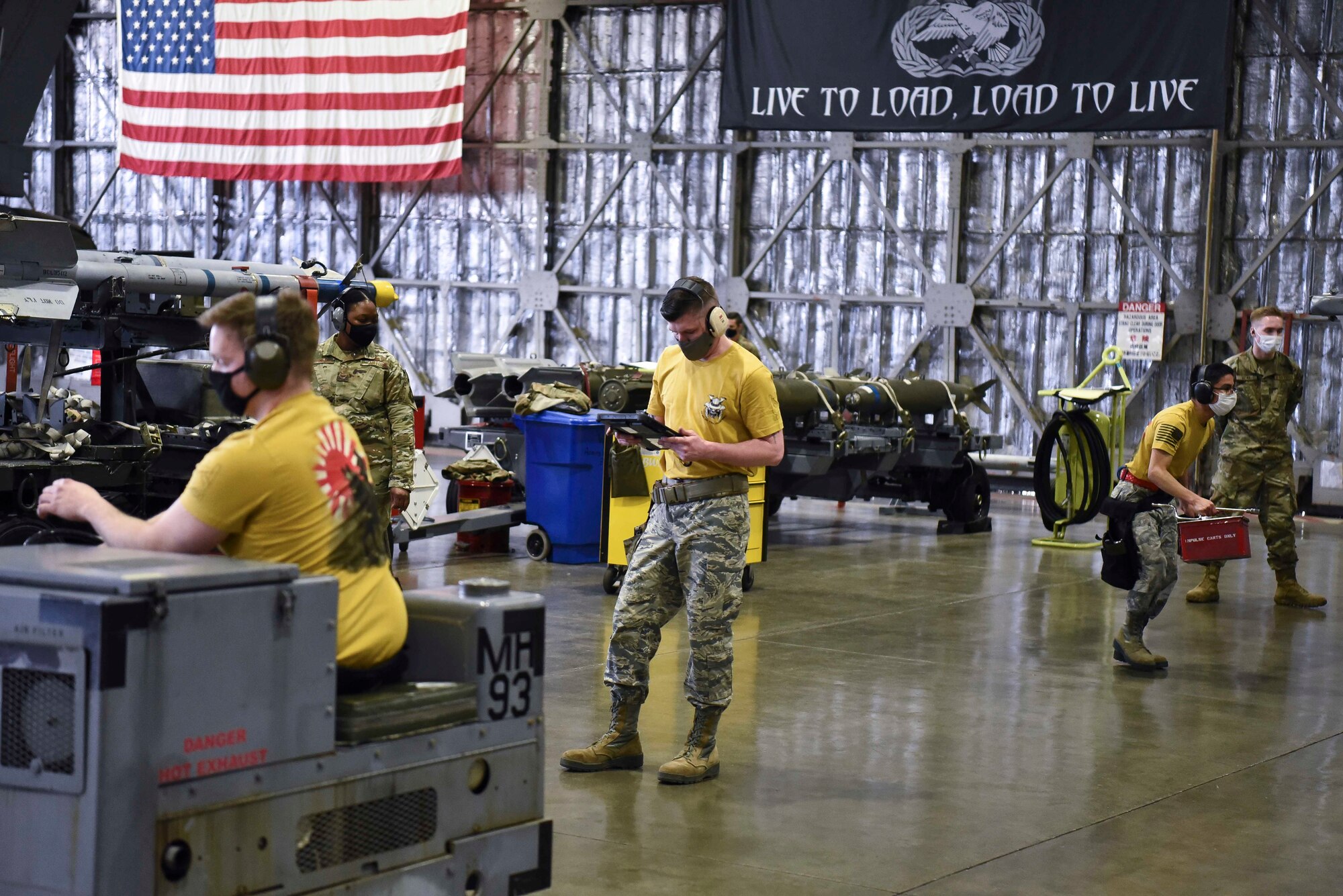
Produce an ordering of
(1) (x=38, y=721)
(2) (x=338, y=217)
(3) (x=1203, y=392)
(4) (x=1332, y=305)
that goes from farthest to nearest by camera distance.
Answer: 1. (2) (x=338, y=217)
2. (4) (x=1332, y=305)
3. (3) (x=1203, y=392)
4. (1) (x=38, y=721)

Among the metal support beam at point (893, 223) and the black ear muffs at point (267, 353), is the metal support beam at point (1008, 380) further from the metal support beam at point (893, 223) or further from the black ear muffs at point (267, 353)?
the black ear muffs at point (267, 353)

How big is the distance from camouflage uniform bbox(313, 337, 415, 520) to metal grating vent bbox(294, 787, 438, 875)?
186 inches

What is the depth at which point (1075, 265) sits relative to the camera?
60.9ft

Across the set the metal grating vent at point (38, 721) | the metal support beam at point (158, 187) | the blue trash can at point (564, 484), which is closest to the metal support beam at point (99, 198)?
the metal support beam at point (158, 187)

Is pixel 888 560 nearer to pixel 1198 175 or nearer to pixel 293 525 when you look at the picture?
pixel 1198 175

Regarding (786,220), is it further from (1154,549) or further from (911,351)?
(1154,549)

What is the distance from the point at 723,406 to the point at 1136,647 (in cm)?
369

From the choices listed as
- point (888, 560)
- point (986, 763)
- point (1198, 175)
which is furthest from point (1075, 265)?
→ point (986, 763)

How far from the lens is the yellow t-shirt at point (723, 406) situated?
20.0 ft

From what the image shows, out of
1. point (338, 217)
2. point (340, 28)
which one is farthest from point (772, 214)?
point (338, 217)

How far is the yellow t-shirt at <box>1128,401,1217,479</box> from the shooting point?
836 cm

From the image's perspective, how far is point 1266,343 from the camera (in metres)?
10.9

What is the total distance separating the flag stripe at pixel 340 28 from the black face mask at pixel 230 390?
17.5m

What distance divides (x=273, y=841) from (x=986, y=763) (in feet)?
12.8
